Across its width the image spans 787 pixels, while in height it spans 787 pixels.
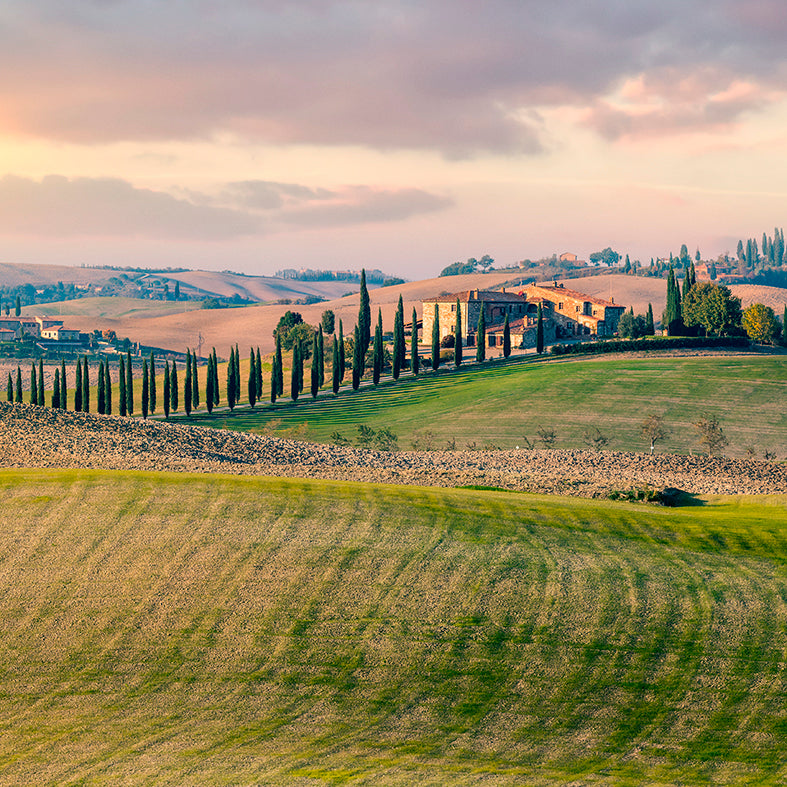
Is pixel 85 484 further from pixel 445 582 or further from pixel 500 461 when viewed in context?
pixel 500 461

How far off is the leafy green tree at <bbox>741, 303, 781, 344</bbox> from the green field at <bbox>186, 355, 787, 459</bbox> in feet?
56.5

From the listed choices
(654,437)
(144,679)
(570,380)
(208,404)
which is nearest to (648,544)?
(144,679)

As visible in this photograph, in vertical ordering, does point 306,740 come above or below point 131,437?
below

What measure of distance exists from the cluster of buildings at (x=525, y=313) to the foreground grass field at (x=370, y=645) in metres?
100

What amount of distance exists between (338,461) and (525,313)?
92767mm

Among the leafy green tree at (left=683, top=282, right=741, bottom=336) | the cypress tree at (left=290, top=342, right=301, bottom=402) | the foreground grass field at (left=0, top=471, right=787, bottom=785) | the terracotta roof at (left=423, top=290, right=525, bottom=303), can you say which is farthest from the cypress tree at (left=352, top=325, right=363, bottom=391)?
the foreground grass field at (left=0, top=471, right=787, bottom=785)

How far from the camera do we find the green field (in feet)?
238

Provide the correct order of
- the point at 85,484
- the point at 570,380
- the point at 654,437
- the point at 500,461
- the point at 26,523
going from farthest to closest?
the point at 570,380 → the point at 654,437 → the point at 500,461 → the point at 85,484 → the point at 26,523

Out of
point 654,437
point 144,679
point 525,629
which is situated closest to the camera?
point 144,679

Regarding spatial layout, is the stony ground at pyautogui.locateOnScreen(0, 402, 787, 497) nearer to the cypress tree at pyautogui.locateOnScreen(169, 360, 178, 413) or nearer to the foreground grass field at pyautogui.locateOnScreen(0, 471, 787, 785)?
the foreground grass field at pyautogui.locateOnScreen(0, 471, 787, 785)

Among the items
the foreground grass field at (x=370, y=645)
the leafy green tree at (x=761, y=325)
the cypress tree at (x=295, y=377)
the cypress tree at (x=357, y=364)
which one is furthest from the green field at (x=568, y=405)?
the foreground grass field at (x=370, y=645)

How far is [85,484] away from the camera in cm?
3178

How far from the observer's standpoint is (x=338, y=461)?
2096 inches

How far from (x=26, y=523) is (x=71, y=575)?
419cm
